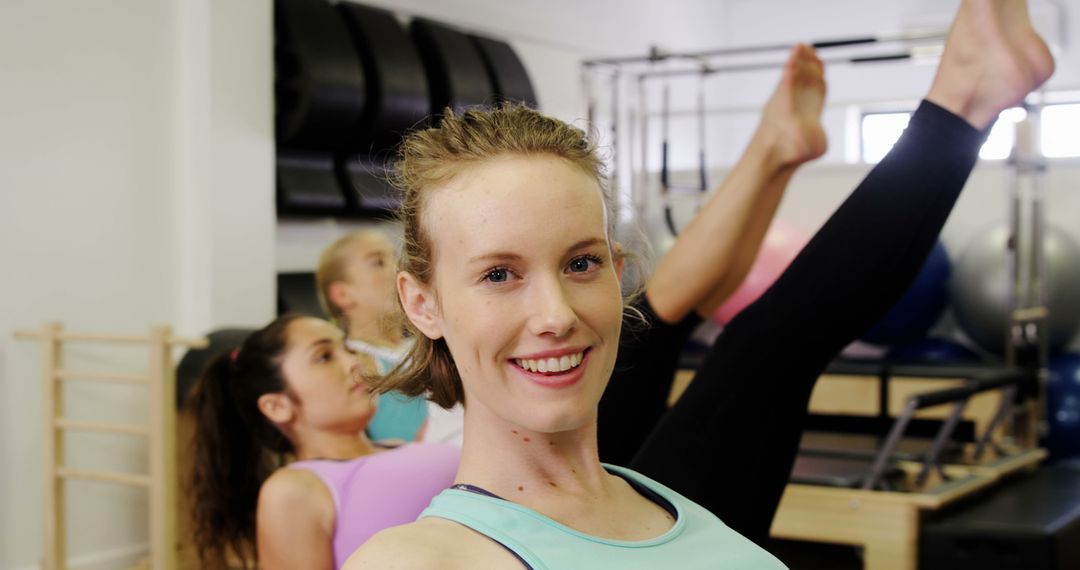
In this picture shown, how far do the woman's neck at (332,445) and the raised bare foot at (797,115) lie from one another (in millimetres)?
766

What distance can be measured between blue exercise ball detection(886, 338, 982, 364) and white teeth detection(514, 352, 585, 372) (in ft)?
14.9

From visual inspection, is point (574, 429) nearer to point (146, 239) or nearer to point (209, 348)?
point (209, 348)

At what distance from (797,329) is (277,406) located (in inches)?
30.6

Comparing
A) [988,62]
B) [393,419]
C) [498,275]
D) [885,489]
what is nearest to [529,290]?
[498,275]

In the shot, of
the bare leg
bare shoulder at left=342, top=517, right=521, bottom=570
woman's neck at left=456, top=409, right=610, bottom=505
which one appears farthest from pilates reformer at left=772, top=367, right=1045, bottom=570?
bare shoulder at left=342, top=517, right=521, bottom=570

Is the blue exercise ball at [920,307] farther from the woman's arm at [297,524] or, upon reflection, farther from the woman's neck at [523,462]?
the woman's neck at [523,462]

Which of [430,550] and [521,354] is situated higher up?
[521,354]

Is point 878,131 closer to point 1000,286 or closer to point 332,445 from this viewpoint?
point 1000,286

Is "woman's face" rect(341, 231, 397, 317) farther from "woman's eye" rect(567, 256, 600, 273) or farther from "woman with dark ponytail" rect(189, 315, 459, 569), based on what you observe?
"woman's eye" rect(567, 256, 600, 273)

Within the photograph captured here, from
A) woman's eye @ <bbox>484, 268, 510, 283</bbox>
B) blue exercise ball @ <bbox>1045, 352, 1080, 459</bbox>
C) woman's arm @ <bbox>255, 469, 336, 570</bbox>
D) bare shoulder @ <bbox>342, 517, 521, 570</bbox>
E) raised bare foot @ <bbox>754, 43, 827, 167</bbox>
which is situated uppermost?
raised bare foot @ <bbox>754, 43, 827, 167</bbox>

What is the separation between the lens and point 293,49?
3.93 meters

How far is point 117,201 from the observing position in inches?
139

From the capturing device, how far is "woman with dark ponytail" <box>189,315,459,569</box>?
4.67ft

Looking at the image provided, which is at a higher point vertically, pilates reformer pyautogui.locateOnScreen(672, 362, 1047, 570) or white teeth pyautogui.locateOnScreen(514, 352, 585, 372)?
white teeth pyautogui.locateOnScreen(514, 352, 585, 372)
